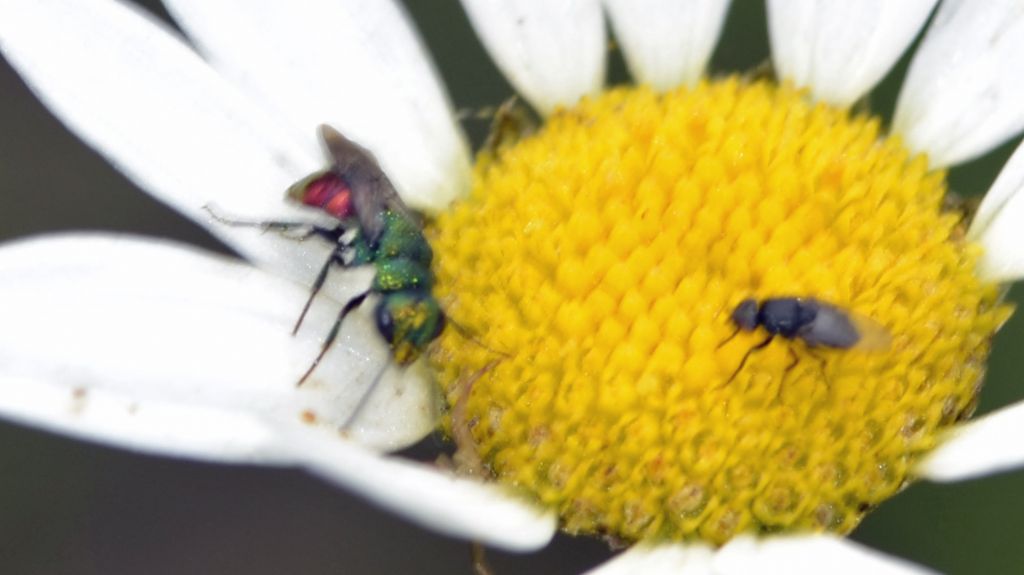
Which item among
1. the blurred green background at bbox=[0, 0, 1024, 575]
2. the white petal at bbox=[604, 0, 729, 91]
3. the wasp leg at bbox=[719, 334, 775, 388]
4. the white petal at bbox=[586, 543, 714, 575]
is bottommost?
the blurred green background at bbox=[0, 0, 1024, 575]

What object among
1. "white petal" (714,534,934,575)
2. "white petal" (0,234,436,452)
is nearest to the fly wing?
"white petal" (714,534,934,575)

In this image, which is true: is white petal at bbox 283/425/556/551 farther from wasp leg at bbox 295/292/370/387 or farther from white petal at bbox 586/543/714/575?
wasp leg at bbox 295/292/370/387

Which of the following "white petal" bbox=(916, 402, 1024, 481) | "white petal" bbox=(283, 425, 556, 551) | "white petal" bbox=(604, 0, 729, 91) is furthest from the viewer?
"white petal" bbox=(604, 0, 729, 91)

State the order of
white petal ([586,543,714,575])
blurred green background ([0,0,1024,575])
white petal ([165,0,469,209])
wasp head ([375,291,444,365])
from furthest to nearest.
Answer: blurred green background ([0,0,1024,575]) → white petal ([165,0,469,209]) → wasp head ([375,291,444,365]) → white petal ([586,543,714,575])

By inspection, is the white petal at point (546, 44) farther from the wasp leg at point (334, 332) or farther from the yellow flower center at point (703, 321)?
the wasp leg at point (334, 332)

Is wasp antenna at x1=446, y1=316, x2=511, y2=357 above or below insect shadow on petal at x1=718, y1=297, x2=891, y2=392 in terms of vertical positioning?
below

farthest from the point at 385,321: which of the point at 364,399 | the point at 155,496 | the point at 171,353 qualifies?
the point at 155,496

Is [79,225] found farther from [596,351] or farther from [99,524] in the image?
[596,351]

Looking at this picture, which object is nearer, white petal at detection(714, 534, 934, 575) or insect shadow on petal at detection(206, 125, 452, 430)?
white petal at detection(714, 534, 934, 575)

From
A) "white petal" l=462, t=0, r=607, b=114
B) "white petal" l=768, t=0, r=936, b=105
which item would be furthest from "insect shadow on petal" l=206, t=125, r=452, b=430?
"white petal" l=768, t=0, r=936, b=105
